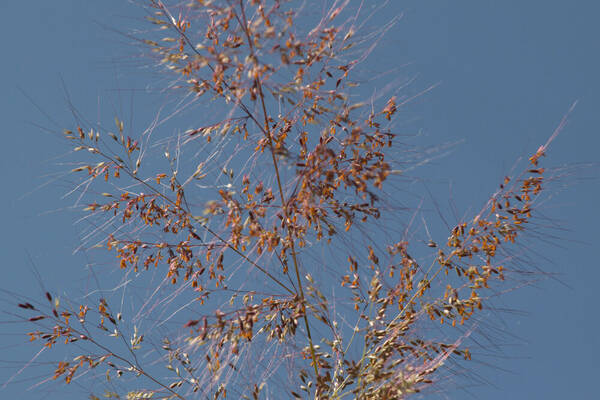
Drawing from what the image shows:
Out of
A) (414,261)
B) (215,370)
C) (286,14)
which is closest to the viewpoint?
(286,14)

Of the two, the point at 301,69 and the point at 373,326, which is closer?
the point at 301,69

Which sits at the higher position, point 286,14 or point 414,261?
point 286,14

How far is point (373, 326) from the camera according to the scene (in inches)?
175

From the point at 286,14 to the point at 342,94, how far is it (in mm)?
527

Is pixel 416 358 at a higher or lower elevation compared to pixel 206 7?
lower

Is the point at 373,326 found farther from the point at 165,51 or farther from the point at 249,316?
the point at 165,51

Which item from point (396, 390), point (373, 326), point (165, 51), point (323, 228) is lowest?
point (396, 390)

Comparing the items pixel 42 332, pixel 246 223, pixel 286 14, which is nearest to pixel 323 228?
pixel 246 223

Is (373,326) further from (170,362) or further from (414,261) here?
(170,362)

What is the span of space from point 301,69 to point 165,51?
2.87 feet

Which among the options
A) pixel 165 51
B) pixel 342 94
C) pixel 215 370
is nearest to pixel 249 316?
pixel 215 370

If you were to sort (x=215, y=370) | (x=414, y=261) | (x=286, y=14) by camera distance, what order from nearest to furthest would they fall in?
(x=286, y=14) < (x=215, y=370) < (x=414, y=261)

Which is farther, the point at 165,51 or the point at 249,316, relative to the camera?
the point at 165,51

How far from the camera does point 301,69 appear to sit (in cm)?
400
